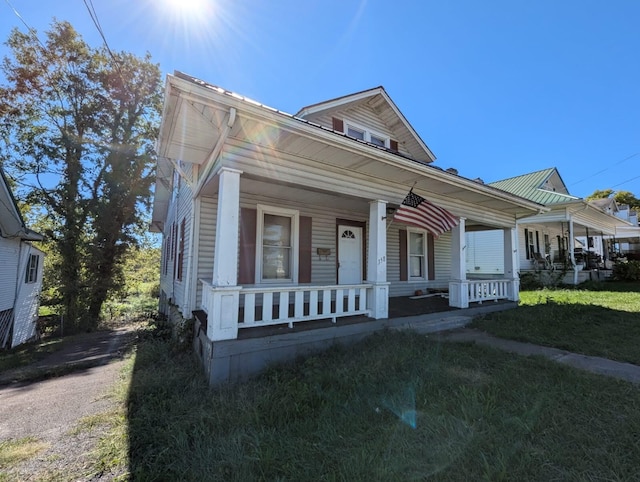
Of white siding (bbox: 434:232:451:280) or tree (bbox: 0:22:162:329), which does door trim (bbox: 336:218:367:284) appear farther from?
tree (bbox: 0:22:162:329)

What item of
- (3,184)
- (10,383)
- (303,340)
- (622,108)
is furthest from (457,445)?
(622,108)

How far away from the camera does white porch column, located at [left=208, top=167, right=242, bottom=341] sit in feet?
12.5

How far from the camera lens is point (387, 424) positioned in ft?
8.57

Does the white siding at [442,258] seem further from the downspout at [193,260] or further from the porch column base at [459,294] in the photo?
the downspout at [193,260]

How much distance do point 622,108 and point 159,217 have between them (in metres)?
24.3

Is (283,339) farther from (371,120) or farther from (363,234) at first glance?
(371,120)

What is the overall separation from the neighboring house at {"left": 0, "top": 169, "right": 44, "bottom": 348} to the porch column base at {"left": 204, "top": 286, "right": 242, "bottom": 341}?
901 cm

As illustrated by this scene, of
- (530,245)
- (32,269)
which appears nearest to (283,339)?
(32,269)

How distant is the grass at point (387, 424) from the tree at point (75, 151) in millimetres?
13649

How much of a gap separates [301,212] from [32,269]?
1217cm

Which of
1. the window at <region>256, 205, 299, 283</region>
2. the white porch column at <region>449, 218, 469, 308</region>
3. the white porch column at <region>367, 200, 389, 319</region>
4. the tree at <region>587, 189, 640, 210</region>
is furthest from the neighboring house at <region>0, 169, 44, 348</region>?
the tree at <region>587, 189, 640, 210</region>

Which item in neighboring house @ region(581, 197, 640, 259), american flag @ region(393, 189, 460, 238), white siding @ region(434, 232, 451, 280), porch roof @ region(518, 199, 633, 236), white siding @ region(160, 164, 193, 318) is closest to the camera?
american flag @ region(393, 189, 460, 238)

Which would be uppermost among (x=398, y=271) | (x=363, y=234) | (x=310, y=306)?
(x=363, y=234)

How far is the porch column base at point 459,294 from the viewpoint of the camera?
6.89m
